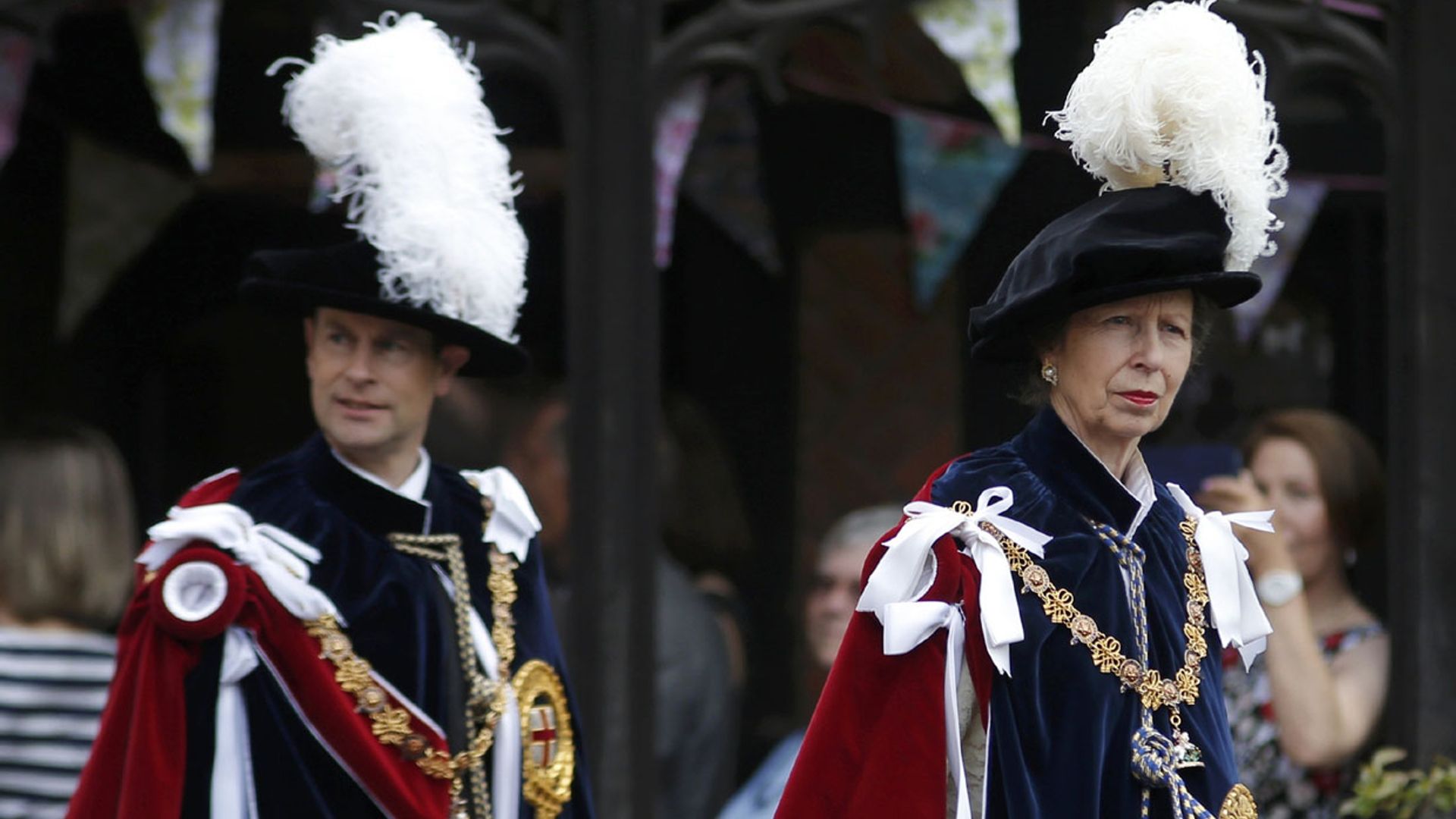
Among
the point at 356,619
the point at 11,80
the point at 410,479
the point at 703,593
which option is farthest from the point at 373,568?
the point at 11,80

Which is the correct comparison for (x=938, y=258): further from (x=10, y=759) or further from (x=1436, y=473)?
(x=10, y=759)

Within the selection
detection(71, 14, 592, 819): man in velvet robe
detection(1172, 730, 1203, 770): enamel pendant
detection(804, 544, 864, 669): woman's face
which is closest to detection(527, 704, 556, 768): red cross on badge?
detection(71, 14, 592, 819): man in velvet robe

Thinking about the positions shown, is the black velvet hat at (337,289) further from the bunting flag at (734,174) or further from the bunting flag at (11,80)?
the bunting flag at (11,80)

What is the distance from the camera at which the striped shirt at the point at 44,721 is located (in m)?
5.08

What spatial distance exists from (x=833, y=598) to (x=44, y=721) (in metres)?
2.24

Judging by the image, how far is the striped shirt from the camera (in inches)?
200

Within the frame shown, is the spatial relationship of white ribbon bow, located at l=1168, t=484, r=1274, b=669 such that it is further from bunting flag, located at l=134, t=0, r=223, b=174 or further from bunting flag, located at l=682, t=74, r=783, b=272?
bunting flag, located at l=134, t=0, r=223, b=174

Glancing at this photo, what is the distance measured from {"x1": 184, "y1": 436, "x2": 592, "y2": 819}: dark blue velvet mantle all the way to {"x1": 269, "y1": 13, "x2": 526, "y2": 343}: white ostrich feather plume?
14.7 inches

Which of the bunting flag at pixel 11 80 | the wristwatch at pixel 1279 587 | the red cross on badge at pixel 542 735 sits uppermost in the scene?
the bunting flag at pixel 11 80

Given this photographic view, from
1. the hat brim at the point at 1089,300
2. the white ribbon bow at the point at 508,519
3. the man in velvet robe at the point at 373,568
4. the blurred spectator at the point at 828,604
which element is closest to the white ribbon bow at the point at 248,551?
the man in velvet robe at the point at 373,568

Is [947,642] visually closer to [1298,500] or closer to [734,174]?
[1298,500]

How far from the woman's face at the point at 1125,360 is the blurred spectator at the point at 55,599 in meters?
2.80

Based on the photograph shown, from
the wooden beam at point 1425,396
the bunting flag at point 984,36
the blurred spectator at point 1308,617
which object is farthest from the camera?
the bunting flag at point 984,36

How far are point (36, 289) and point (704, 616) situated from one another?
2510mm
